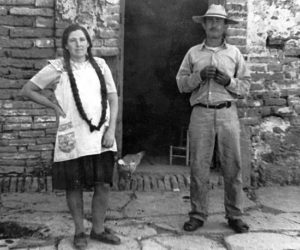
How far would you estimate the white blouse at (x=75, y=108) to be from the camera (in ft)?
→ 12.7

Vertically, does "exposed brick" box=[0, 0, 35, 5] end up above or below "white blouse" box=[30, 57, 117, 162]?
above

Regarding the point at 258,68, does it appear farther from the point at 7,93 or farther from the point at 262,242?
the point at 7,93

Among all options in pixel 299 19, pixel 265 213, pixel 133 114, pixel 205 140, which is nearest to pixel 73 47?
pixel 205 140

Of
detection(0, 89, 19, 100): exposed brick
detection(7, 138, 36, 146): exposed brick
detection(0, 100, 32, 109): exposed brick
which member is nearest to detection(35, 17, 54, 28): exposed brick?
detection(0, 89, 19, 100): exposed brick

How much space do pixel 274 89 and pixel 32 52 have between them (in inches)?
111

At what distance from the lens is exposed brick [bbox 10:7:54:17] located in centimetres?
517

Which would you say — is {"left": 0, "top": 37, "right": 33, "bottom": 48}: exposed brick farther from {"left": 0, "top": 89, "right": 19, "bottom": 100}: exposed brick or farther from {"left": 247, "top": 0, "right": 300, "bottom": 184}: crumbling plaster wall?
{"left": 247, "top": 0, "right": 300, "bottom": 184}: crumbling plaster wall

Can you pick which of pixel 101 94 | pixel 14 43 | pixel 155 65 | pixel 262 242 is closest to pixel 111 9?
pixel 14 43

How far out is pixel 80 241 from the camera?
13.2 feet

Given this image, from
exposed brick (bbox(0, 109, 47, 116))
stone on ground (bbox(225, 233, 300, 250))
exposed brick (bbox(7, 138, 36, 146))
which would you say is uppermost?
exposed brick (bbox(0, 109, 47, 116))

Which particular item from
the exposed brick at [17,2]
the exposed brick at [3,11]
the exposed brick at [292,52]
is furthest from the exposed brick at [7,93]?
the exposed brick at [292,52]

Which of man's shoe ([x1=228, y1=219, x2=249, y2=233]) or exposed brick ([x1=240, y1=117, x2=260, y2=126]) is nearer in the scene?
man's shoe ([x1=228, y1=219, x2=249, y2=233])

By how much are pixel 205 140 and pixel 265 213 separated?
47.4 inches

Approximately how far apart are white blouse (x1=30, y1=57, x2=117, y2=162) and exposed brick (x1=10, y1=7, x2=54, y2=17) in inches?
57.3
